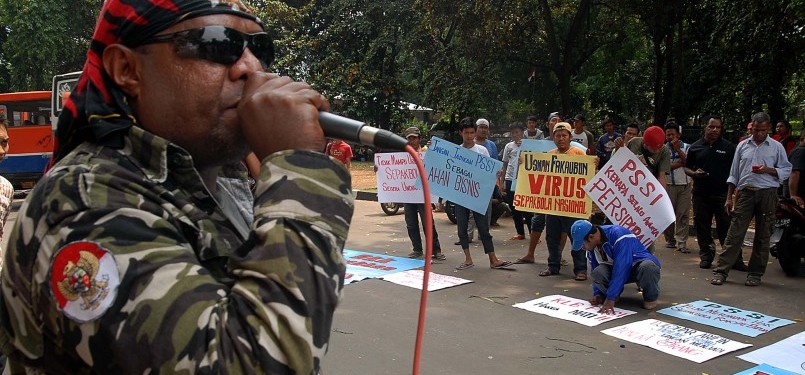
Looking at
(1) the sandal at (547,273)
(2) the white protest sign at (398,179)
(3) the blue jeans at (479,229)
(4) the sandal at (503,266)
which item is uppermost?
(2) the white protest sign at (398,179)

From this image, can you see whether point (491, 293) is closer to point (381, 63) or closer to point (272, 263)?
point (272, 263)

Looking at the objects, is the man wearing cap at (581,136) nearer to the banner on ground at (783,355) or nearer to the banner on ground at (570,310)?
the banner on ground at (570,310)

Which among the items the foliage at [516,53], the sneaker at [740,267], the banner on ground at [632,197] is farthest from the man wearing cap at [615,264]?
the foliage at [516,53]

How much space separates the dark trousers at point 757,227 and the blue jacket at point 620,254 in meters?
1.43

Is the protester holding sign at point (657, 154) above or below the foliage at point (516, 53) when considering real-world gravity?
below

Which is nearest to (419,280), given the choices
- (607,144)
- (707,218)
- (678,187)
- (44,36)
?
(707,218)

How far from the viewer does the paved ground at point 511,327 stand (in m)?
4.62

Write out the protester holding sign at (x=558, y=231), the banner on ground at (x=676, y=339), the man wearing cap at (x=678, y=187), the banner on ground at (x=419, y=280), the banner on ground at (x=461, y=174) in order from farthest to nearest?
1. the man wearing cap at (x=678, y=187)
2. the banner on ground at (x=461, y=174)
3. the protester holding sign at (x=558, y=231)
4. the banner on ground at (x=419, y=280)
5. the banner on ground at (x=676, y=339)

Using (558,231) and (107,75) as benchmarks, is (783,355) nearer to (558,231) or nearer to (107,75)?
(558,231)

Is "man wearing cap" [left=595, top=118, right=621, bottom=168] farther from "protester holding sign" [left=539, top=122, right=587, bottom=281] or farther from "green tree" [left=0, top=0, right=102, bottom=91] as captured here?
"green tree" [left=0, top=0, right=102, bottom=91]

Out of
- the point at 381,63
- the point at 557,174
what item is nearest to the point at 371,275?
the point at 557,174

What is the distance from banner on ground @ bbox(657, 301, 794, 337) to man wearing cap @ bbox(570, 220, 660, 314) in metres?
0.27

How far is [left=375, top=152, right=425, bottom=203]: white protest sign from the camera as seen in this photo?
8620 mm

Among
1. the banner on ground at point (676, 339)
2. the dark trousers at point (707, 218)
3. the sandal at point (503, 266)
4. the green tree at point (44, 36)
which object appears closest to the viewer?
the banner on ground at point (676, 339)
